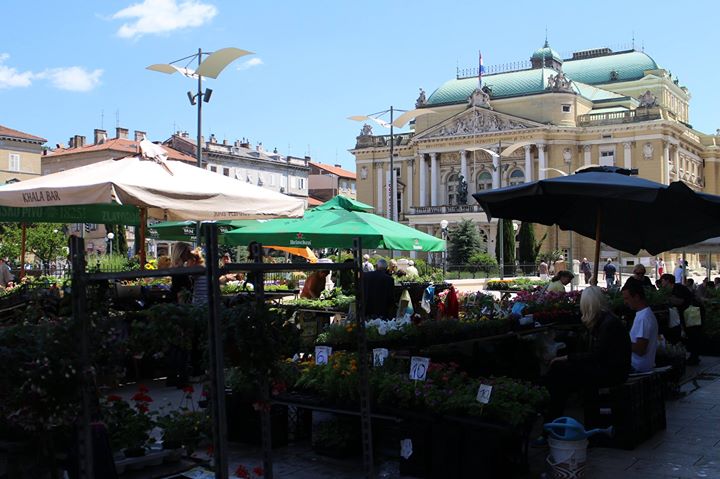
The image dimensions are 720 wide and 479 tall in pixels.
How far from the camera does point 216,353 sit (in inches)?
153

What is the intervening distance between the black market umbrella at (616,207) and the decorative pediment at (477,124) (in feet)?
198

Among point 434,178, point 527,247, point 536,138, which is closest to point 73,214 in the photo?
point 527,247

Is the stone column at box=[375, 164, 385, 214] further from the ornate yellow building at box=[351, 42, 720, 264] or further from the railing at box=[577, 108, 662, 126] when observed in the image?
the railing at box=[577, 108, 662, 126]

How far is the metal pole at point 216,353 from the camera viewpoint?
12.6 ft

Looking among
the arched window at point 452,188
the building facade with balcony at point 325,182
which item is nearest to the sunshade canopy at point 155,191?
the arched window at point 452,188

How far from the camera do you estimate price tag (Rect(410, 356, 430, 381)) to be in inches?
249

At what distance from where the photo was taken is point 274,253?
42.4 meters

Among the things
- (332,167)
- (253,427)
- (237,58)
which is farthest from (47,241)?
(332,167)

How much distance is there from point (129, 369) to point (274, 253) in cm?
3214

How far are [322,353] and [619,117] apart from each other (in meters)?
66.7

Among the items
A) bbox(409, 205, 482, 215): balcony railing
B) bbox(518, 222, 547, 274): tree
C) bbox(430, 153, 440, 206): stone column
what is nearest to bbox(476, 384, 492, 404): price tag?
bbox(518, 222, 547, 274): tree

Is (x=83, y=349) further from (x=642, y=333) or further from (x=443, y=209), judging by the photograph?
(x=443, y=209)

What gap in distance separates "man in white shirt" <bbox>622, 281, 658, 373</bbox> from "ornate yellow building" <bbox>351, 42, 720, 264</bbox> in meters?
56.4

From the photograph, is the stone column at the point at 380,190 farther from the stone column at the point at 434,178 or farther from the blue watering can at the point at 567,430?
the blue watering can at the point at 567,430
